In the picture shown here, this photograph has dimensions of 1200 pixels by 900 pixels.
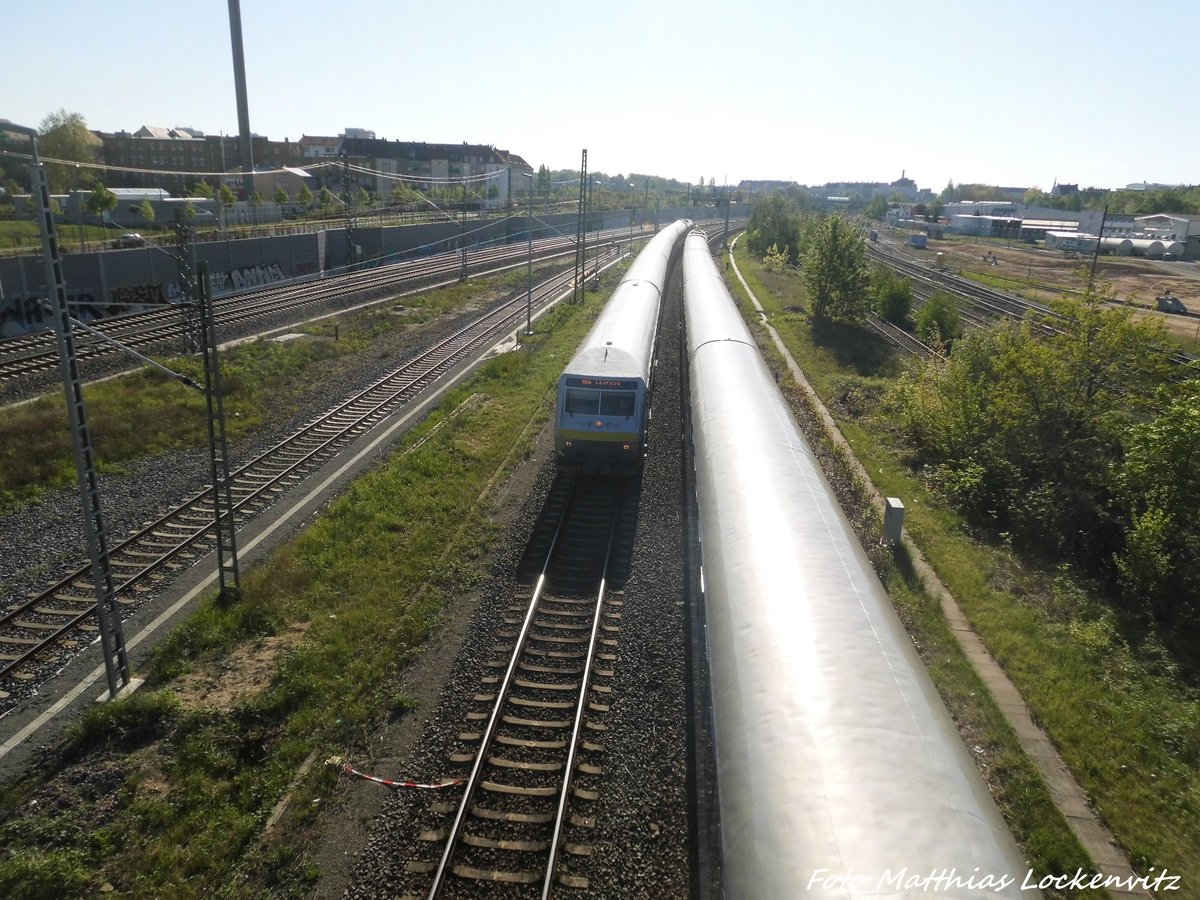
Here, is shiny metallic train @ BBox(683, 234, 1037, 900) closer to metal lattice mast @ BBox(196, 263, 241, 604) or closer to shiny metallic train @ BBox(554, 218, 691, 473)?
shiny metallic train @ BBox(554, 218, 691, 473)

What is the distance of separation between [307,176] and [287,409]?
7236 cm

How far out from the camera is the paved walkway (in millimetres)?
7160

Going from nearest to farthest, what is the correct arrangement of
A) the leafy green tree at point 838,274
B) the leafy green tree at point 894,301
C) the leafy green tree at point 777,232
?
the leafy green tree at point 838,274 < the leafy green tree at point 894,301 < the leafy green tree at point 777,232

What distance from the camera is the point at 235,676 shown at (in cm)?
966

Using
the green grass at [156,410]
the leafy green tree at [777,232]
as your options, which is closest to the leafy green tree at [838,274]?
the green grass at [156,410]

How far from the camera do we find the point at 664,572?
484 inches

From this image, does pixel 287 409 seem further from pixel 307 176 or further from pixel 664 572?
pixel 307 176

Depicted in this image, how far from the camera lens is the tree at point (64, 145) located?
50.9 m

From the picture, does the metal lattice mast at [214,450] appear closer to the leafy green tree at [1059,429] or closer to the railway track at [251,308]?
the railway track at [251,308]

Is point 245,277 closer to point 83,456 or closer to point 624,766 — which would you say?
point 83,456

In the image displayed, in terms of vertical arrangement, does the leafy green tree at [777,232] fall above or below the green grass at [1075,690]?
above

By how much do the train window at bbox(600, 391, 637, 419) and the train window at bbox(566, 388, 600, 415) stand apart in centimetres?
14

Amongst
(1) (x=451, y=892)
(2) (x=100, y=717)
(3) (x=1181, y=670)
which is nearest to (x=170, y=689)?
(2) (x=100, y=717)

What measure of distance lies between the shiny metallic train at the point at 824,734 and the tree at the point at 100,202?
50.1m
